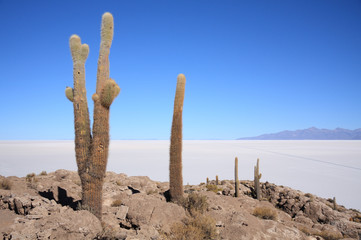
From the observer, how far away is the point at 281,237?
29.8 ft

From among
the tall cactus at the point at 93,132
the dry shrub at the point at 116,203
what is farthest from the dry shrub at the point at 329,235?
the tall cactus at the point at 93,132

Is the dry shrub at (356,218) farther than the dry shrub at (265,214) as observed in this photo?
Yes

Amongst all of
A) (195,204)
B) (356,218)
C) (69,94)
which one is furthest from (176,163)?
(356,218)

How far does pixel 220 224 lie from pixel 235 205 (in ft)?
12.1

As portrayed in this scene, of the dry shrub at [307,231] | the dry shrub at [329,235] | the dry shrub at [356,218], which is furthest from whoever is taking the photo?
the dry shrub at [356,218]

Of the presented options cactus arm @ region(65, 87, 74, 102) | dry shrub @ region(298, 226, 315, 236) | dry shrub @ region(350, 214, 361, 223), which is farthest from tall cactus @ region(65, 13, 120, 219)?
dry shrub @ region(350, 214, 361, 223)

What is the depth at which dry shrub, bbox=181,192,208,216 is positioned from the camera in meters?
10.1

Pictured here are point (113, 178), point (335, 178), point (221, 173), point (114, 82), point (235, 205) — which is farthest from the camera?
point (221, 173)

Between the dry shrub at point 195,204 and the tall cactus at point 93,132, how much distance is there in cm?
358

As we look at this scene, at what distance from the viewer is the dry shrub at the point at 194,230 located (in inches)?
309

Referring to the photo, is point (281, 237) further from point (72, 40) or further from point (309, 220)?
point (72, 40)

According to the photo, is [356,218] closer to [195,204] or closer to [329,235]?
[329,235]

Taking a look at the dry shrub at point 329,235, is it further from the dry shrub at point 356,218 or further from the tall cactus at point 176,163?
the tall cactus at point 176,163

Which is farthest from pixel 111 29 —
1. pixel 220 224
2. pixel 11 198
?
pixel 220 224
